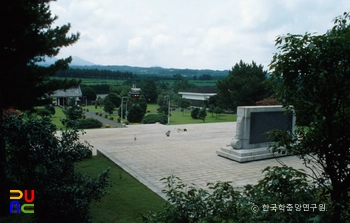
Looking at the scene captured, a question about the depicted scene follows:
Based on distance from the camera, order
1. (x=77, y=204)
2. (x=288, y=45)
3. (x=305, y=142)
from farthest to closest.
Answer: (x=77, y=204)
(x=305, y=142)
(x=288, y=45)

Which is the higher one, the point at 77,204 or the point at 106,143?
the point at 77,204

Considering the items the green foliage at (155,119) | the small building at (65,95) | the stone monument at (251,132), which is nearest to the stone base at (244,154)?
the stone monument at (251,132)

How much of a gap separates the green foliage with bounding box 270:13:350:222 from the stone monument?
6855mm

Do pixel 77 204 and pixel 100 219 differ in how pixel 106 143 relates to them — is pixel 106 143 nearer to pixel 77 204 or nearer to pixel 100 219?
pixel 100 219

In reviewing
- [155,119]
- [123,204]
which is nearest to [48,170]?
[123,204]

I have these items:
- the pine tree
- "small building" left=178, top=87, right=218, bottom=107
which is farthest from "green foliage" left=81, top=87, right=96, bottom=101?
the pine tree

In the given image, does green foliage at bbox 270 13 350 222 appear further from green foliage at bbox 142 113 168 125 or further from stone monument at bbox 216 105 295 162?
green foliage at bbox 142 113 168 125

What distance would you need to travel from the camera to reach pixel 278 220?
2604 mm

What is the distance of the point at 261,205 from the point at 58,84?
28.0 feet

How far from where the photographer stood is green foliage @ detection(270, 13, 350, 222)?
2832mm

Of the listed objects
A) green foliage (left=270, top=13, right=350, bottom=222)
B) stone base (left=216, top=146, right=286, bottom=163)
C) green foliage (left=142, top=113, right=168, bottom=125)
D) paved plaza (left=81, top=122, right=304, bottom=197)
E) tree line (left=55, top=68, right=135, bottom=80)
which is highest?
tree line (left=55, top=68, right=135, bottom=80)

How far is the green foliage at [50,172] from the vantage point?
3.81 metres

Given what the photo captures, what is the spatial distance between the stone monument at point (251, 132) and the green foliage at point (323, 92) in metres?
6.86

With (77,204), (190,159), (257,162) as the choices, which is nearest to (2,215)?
(77,204)
